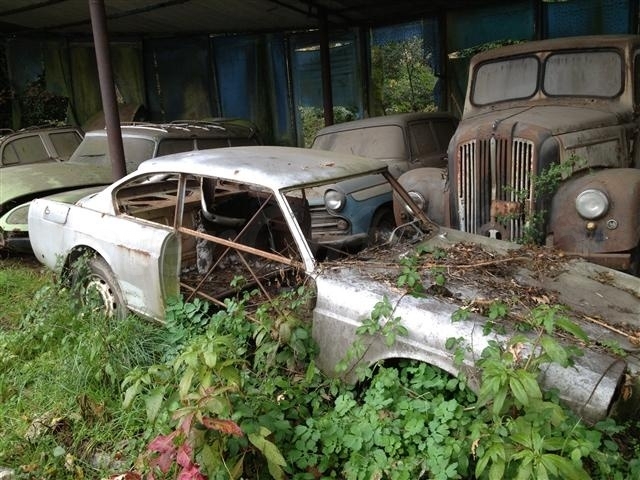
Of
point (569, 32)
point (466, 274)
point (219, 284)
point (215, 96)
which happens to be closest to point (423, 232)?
point (466, 274)

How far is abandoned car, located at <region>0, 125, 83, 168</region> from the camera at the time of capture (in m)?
7.78

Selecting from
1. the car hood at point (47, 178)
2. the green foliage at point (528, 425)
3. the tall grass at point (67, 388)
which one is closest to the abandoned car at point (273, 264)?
the green foliage at point (528, 425)

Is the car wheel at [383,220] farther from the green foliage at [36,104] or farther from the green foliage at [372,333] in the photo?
the green foliage at [36,104]

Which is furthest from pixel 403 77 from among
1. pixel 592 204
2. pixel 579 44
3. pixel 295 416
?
pixel 295 416

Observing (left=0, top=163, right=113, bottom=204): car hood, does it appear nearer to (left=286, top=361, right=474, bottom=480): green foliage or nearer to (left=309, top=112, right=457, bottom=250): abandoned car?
(left=309, top=112, right=457, bottom=250): abandoned car

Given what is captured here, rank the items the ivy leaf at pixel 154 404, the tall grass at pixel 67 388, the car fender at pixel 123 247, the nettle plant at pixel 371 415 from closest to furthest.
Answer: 1. the nettle plant at pixel 371 415
2. the ivy leaf at pixel 154 404
3. the tall grass at pixel 67 388
4. the car fender at pixel 123 247

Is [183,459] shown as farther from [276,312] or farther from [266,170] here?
[266,170]

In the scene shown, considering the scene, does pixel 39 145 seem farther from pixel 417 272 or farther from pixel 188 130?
pixel 417 272

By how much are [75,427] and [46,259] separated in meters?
2.16

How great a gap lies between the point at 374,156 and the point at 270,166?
3704mm

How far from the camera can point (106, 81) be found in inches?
236

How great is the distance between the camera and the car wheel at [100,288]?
4082mm

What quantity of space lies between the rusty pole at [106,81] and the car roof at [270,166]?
2190 millimetres

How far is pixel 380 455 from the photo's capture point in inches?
93.8
